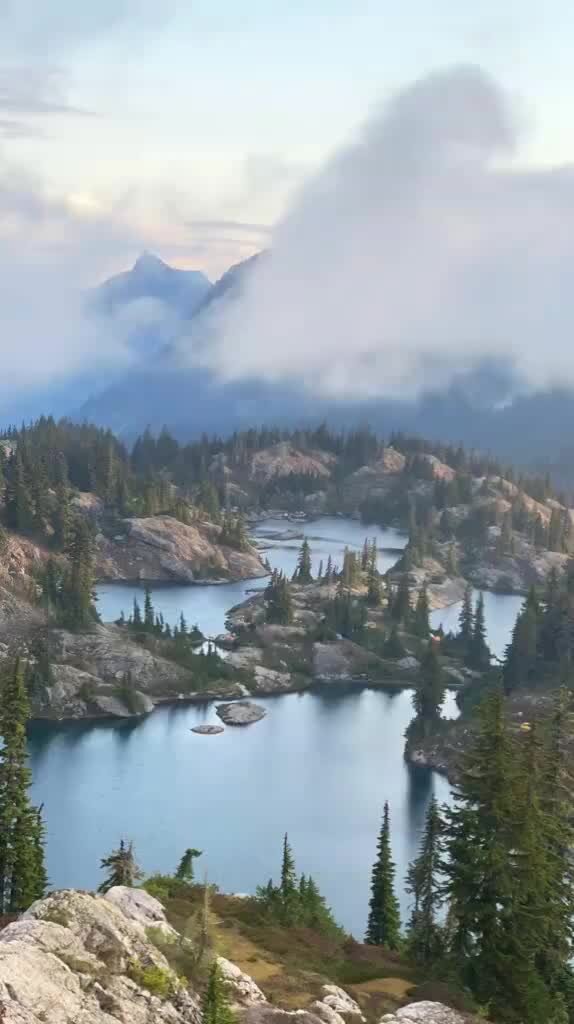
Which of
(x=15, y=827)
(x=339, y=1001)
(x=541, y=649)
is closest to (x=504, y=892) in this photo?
(x=339, y=1001)

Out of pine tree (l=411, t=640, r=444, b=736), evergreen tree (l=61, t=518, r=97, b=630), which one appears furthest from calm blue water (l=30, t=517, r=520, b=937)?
evergreen tree (l=61, t=518, r=97, b=630)

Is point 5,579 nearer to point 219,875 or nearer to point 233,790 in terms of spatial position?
point 233,790

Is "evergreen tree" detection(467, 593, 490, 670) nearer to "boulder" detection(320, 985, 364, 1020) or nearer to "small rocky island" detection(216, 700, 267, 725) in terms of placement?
"small rocky island" detection(216, 700, 267, 725)

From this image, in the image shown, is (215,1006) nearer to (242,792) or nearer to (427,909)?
(427,909)

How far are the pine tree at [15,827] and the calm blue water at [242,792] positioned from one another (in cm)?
3487

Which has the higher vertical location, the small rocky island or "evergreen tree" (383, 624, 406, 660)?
"evergreen tree" (383, 624, 406, 660)

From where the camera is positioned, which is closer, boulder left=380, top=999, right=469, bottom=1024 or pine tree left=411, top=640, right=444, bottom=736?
boulder left=380, top=999, right=469, bottom=1024

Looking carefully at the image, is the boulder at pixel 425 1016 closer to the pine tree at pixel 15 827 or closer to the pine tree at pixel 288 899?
the pine tree at pixel 288 899

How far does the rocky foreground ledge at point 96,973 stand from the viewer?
25609mm

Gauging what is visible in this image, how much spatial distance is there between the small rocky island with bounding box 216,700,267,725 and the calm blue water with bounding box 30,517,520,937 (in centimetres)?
223

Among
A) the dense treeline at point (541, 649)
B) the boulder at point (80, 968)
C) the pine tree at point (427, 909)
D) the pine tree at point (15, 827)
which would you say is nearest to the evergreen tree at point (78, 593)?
the dense treeline at point (541, 649)

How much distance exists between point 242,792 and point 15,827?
70281 millimetres

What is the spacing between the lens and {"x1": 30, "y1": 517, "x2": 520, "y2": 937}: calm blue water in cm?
10562

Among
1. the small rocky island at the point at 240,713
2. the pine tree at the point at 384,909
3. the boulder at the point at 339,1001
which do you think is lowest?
the small rocky island at the point at 240,713
